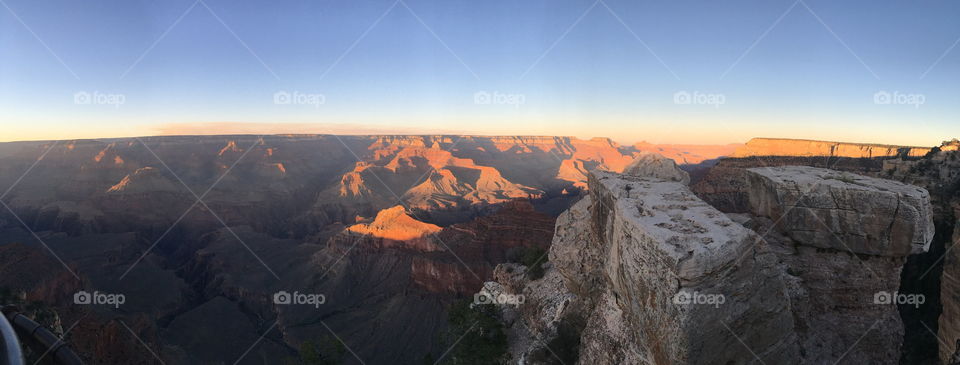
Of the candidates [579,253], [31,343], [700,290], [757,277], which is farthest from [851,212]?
[31,343]

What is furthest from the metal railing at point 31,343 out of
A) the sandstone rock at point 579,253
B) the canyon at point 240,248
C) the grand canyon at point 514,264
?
the canyon at point 240,248

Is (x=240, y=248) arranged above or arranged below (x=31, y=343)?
below

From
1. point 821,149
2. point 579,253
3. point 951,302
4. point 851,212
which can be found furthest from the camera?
point 821,149

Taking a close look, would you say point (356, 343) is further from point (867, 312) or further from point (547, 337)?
point (867, 312)

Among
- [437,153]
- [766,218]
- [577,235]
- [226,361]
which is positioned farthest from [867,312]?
[437,153]

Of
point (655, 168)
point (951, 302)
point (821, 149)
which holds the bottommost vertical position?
point (951, 302)

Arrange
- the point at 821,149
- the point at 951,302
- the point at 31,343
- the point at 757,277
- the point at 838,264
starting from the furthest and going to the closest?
the point at 821,149
the point at 951,302
the point at 838,264
the point at 757,277
the point at 31,343

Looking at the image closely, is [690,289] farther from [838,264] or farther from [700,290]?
[838,264]
